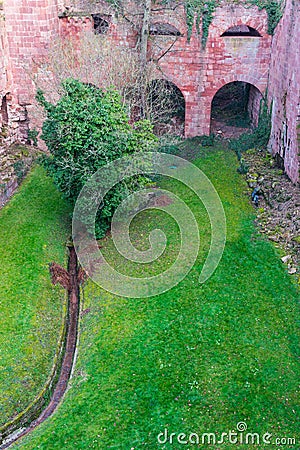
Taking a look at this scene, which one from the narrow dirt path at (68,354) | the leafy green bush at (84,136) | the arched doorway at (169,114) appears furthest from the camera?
the arched doorway at (169,114)

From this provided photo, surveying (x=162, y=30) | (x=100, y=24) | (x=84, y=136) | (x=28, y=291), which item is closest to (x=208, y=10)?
(x=162, y=30)

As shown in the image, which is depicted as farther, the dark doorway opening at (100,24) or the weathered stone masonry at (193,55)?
the dark doorway opening at (100,24)

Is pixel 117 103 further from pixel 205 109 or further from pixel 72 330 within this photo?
pixel 205 109

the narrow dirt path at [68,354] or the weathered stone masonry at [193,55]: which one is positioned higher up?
the weathered stone masonry at [193,55]

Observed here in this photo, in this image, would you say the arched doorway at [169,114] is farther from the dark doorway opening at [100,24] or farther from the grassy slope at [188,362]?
the grassy slope at [188,362]

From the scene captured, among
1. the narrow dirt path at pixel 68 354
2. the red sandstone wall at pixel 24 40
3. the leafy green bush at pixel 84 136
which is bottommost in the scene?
the narrow dirt path at pixel 68 354

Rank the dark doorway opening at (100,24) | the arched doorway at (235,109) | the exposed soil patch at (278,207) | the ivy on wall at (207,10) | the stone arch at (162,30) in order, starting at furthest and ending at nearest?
the arched doorway at (235,109)
the stone arch at (162,30)
the dark doorway opening at (100,24)
the ivy on wall at (207,10)
the exposed soil patch at (278,207)

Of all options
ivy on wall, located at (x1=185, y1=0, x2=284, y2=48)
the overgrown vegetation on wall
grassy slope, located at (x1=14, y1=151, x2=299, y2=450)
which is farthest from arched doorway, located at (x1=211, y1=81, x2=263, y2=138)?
grassy slope, located at (x1=14, y1=151, x2=299, y2=450)

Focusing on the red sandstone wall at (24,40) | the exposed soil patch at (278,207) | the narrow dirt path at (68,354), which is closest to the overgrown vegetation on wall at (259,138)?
the exposed soil patch at (278,207)
